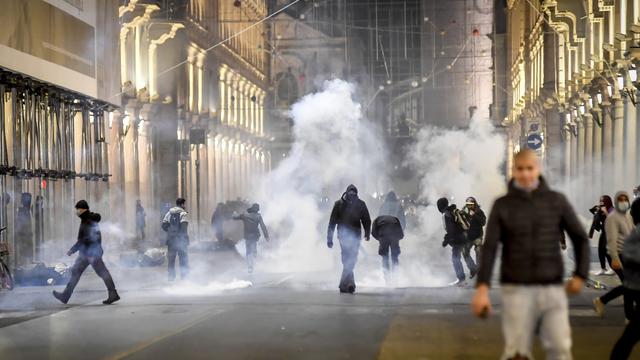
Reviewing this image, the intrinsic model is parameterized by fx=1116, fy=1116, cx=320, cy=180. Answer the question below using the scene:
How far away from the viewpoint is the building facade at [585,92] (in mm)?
31792

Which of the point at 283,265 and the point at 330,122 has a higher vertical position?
the point at 330,122

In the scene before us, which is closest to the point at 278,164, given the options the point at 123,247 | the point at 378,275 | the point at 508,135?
the point at 508,135

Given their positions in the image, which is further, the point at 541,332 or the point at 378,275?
the point at 378,275

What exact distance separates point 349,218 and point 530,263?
11412 millimetres

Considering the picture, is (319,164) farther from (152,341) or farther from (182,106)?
(152,341)

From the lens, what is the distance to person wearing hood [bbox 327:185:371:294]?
717 inches

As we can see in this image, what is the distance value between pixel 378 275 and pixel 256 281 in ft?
8.37

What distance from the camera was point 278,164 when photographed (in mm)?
87125

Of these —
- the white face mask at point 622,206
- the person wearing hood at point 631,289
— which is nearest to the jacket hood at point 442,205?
the white face mask at point 622,206

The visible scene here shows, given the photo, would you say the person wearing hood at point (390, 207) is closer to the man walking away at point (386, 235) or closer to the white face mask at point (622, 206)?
the man walking away at point (386, 235)

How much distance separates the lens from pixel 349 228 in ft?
60.6

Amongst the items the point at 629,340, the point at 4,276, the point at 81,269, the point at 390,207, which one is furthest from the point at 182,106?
the point at 629,340

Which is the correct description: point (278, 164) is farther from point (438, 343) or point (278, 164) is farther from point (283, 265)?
point (438, 343)

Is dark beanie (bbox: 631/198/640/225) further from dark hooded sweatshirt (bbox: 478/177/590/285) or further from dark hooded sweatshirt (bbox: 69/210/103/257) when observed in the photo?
dark hooded sweatshirt (bbox: 69/210/103/257)
